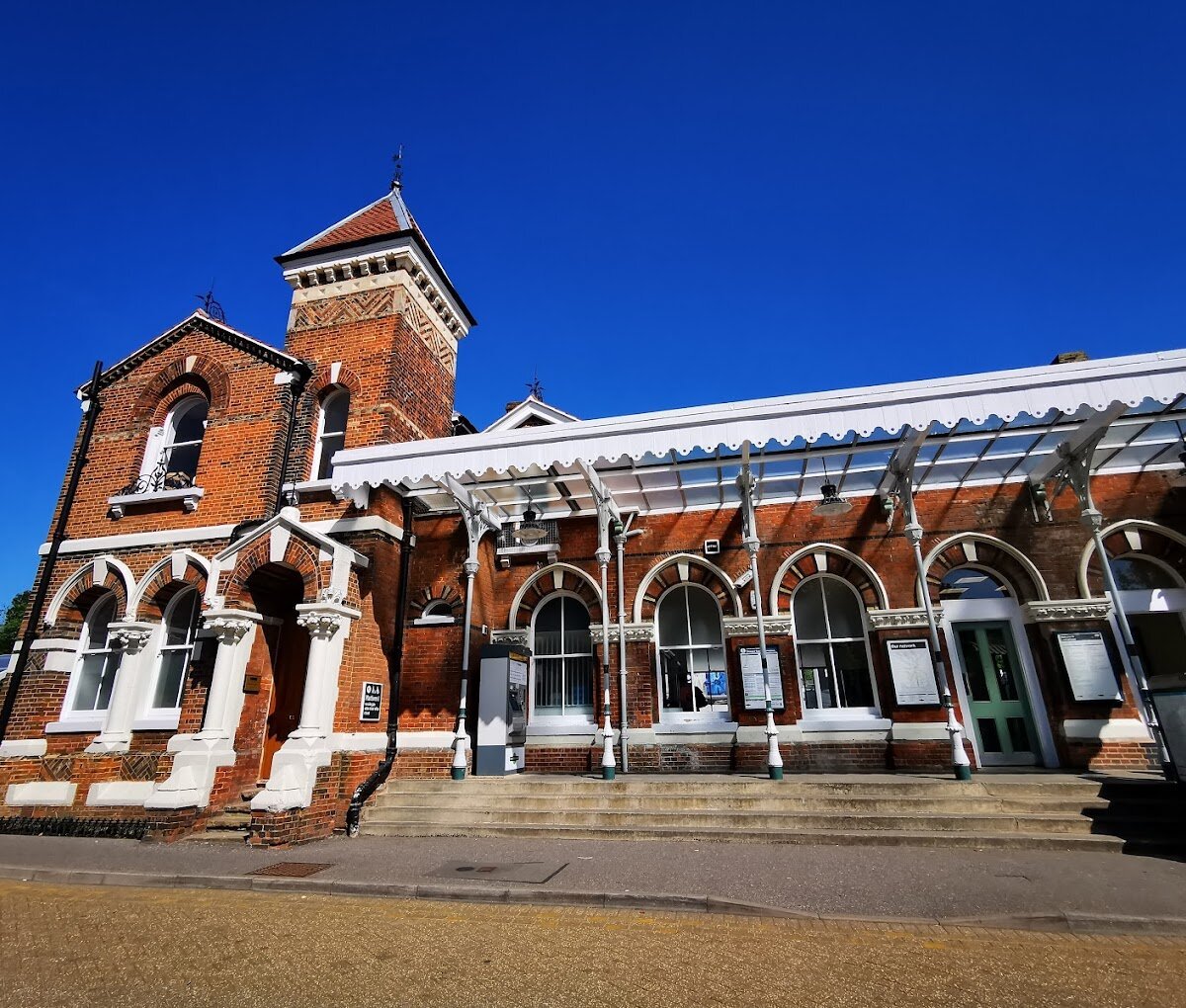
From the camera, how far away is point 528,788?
926cm

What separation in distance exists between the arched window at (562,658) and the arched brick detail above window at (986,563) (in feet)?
20.5

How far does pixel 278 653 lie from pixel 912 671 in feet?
35.3

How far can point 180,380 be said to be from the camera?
13.5 metres

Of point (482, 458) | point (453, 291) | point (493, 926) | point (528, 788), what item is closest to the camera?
point (493, 926)

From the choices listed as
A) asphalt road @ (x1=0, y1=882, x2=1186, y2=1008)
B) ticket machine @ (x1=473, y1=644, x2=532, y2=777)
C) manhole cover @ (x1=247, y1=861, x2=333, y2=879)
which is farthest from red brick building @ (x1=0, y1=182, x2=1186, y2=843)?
asphalt road @ (x1=0, y1=882, x2=1186, y2=1008)

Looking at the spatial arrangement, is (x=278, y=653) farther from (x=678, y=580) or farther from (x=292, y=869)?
(x=678, y=580)

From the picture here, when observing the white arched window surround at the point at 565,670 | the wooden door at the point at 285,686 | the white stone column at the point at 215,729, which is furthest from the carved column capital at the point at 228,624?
the white arched window surround at the point at 565,670

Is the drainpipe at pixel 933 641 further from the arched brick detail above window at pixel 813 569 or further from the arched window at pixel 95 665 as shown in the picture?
the arched window at pixel 95 665

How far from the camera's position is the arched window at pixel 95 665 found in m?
11.4

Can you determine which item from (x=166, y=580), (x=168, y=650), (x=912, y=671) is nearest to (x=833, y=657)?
(x=912, y=671)

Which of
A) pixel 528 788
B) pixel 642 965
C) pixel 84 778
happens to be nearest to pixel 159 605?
pixel 84 778

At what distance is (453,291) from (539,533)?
7.24 metres

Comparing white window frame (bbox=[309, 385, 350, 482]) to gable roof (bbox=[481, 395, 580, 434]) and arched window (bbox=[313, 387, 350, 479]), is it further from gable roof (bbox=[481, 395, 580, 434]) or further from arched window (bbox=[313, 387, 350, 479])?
gable roof (bbox=[481, 395, 580, 434])

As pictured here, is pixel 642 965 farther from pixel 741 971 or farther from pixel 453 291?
pixel 453 291
